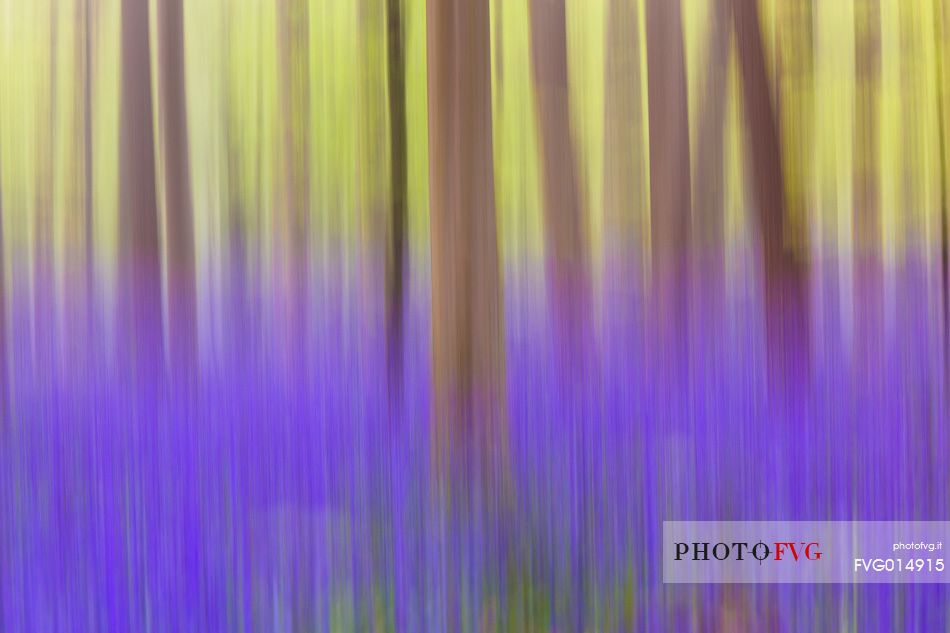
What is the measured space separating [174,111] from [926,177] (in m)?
0.73

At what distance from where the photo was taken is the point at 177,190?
0.74 metres

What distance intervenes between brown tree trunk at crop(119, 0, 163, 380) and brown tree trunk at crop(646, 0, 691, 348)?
49cm

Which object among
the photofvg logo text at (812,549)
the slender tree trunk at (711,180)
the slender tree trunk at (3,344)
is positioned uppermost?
the slender tree trunk at (711,180)

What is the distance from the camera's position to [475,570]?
712 mm

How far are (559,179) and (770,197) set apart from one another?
0.66 ft

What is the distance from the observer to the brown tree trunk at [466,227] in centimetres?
72

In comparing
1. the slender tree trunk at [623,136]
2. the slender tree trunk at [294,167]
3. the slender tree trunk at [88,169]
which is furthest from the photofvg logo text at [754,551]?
the slender tree trunk at [88,169]

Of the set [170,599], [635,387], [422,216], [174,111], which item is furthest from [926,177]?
[170,599]

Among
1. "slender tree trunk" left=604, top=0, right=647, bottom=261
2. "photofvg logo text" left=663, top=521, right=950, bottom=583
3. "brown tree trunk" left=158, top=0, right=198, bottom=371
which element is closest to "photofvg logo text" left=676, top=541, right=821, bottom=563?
"photofvg logo text" left=663, top=521, right=950, bottom=583

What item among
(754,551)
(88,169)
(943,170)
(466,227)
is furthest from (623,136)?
(88,169)

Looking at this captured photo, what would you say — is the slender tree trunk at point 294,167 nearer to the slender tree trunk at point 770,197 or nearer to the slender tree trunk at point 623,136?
the slender tree trunk at point 623,136

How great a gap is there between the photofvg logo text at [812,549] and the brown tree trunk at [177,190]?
1.67ft

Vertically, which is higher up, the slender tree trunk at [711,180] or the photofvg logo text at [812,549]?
the slender tree trunk at [711,180]

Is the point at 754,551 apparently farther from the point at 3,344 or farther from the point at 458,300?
the point at 3,344
